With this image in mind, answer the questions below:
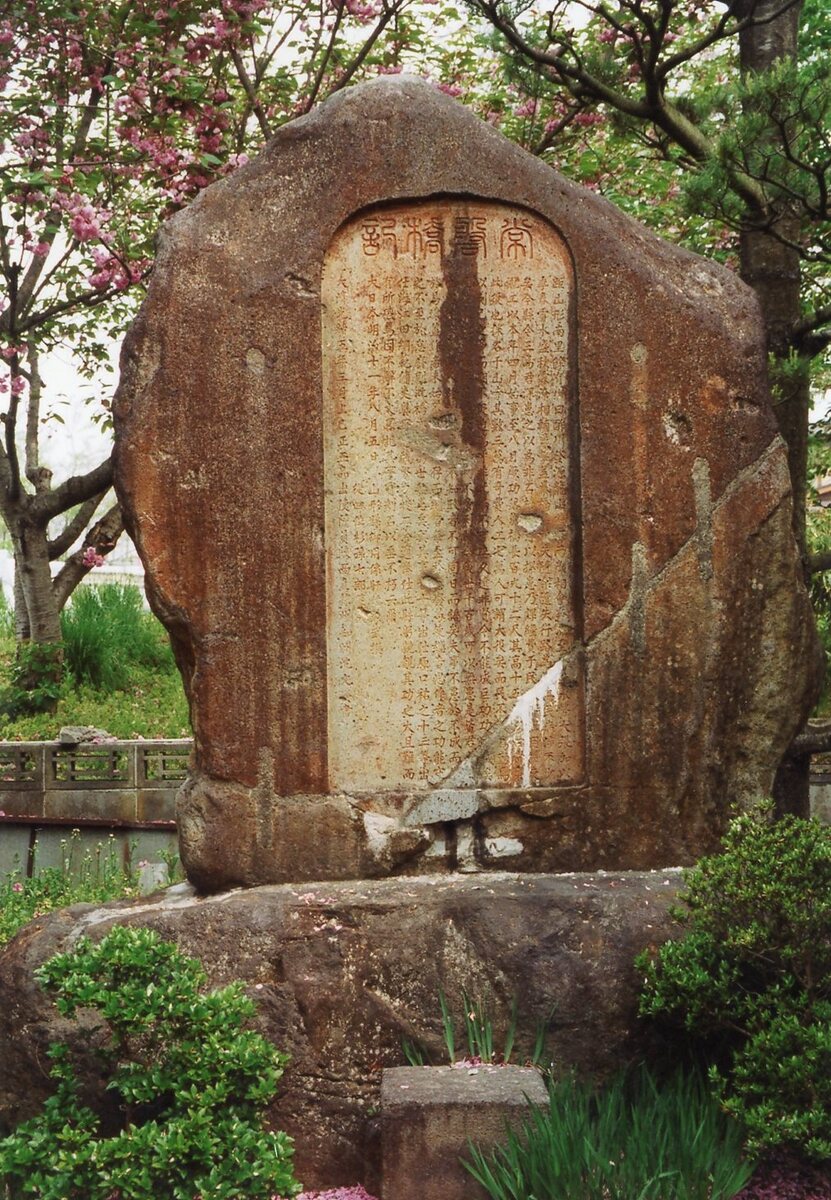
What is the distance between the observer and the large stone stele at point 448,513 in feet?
16.0

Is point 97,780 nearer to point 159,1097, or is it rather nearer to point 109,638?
point 109,638

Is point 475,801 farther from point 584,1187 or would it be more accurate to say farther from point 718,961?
point 584,1187

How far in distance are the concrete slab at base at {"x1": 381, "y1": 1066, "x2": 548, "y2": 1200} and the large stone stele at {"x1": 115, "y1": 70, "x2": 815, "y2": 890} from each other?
44.5 inches

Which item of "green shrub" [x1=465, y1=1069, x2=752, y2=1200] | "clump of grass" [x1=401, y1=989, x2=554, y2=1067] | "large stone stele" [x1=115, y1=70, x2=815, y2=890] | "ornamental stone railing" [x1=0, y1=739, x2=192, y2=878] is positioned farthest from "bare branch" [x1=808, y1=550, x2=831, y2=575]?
"ornamental stone railing" [x1=0, y1=739, x2=192, y2=878]

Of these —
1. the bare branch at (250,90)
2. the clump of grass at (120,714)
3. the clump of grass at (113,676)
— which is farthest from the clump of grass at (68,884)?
the bare branch at (250,90)

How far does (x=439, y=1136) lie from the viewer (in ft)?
12.5

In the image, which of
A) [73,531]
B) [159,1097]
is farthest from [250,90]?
[159,1097]

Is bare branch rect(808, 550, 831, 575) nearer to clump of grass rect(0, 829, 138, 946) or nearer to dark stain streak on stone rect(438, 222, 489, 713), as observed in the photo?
dark stain streak on stone rect(438, 222, 489, 713)

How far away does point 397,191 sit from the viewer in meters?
4.93

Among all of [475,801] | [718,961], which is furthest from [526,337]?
[718,961]

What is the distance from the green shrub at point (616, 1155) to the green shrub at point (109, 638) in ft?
29.6

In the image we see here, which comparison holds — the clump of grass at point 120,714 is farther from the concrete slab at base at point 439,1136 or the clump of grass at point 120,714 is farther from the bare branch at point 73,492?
the concrete slab at base at point 439,1136

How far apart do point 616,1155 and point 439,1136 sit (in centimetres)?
50

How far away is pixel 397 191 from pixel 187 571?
5.23ft
